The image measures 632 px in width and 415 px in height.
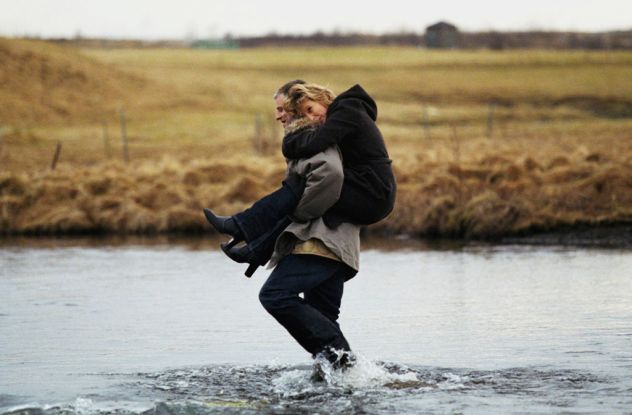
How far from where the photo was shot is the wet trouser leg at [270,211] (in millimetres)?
7883

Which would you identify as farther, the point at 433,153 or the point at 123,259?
the point at 433,153

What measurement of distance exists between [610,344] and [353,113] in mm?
3263

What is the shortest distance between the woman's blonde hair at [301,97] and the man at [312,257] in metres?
0.04

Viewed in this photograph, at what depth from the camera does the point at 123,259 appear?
1773 centimetres

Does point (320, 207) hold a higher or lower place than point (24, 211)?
higher

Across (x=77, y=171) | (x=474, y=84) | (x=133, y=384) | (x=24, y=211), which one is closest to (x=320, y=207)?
(x=133, y=384)

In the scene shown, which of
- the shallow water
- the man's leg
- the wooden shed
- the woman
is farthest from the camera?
the wooden shed

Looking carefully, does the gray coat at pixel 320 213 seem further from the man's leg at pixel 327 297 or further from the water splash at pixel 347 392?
the water splash at pixel 347 392

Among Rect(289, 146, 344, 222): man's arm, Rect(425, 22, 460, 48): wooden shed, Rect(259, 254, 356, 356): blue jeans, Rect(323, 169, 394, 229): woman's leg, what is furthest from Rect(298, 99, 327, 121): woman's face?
Rect(425, 22, 460, 48): wooden shed

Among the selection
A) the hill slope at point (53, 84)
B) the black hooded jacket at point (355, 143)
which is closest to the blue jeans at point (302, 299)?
the black hooded jacket at point (355, 143)

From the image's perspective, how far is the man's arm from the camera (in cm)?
774

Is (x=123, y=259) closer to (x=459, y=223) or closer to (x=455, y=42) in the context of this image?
(x=459, y=223)

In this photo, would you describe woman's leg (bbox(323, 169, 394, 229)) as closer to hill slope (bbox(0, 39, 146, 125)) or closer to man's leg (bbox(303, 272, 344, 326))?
man's leg (bbox(303, 272, 344, 326))

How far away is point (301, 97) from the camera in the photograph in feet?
26.1
